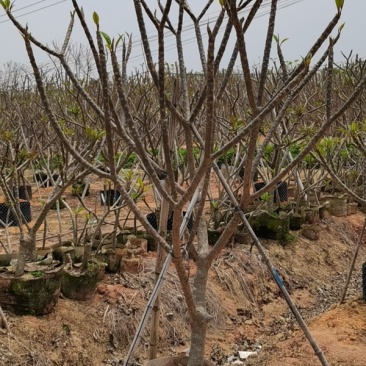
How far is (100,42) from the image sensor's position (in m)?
1.81

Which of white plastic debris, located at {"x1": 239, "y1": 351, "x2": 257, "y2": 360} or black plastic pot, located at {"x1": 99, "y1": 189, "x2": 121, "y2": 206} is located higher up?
black plastic pot, located at {"x1": 99, "y1": 189, "x2": 121, "y2": 206}

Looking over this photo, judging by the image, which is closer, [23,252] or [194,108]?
[194,108]

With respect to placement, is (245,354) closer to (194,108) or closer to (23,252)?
(23,252)

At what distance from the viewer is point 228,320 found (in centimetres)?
451

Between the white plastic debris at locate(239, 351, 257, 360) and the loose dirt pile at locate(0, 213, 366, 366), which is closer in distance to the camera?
the loose dirt pile at locate(0, 213, 366, 366)

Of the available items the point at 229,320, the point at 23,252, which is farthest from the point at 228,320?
the point at 23,252

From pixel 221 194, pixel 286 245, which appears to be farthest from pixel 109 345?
pixel 286 245

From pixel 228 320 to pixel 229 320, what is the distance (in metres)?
0.02

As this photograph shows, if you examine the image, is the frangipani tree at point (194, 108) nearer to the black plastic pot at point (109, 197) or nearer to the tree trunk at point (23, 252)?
the tree trunk at point (23, 252)

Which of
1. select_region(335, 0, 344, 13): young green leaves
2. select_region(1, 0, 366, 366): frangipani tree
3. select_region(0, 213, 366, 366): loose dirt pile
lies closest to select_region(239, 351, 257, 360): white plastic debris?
select_region(0, 213, 366, 366): loose dirt pile

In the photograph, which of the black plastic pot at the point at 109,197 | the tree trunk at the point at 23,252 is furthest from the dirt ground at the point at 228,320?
the black plastic pot at the point at 109,197

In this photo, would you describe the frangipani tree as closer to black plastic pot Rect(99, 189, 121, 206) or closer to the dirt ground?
the dirt ground

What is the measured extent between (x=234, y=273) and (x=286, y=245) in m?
1.12

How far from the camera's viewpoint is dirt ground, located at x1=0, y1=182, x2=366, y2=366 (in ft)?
11.3
